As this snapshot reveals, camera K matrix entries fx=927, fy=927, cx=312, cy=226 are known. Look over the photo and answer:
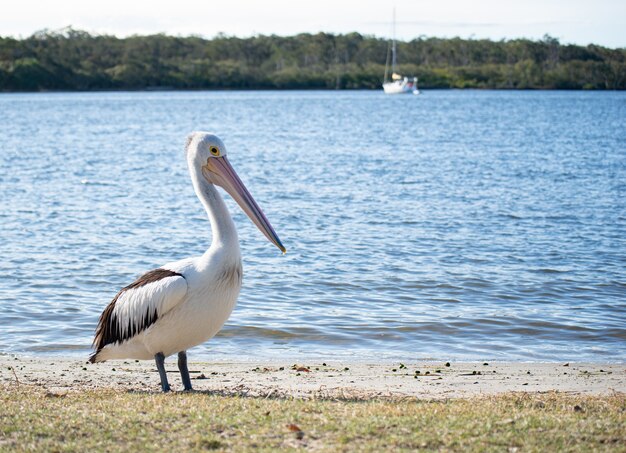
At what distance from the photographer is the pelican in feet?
19.0

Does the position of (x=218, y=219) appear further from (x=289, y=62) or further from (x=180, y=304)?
(x=289, y=62)

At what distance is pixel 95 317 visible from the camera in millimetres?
9523

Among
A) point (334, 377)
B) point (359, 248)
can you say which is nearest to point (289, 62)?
point (359, 248)

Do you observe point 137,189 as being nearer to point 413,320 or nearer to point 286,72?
point 413,320

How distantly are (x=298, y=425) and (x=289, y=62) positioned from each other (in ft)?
456

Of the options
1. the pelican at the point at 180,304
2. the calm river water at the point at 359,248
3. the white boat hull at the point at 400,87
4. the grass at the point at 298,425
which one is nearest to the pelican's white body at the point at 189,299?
the pelican at the point at 180,304

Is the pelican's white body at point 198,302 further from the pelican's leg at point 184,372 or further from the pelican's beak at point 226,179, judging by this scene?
the pelican's beak at point 226,179

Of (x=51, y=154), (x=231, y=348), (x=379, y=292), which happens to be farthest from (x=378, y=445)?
(x=51, y=154)

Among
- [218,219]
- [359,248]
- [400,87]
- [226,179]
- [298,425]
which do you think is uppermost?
[400,87]

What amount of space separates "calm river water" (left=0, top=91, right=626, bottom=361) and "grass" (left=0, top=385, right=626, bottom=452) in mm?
2779

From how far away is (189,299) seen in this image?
19.0 feet

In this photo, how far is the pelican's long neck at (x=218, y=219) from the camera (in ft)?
19.4


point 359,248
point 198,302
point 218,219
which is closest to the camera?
point 198,302

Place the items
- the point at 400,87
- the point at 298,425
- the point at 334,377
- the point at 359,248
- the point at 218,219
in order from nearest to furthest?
the point at 298,425
the point at 218,219
the point at 334,377
the point at 359,248
the point at 400,87
